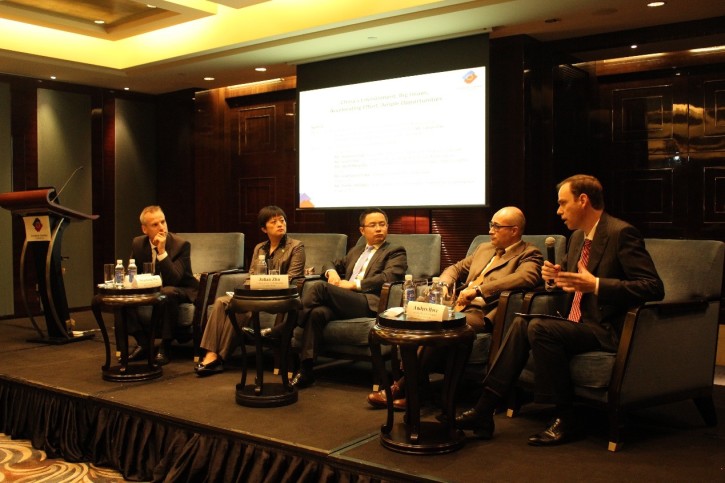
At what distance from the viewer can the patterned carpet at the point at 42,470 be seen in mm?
3294

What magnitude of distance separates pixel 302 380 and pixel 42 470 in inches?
53.6

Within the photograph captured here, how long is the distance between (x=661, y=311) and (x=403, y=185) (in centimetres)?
305

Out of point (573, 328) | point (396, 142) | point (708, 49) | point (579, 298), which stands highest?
point (708, 49)

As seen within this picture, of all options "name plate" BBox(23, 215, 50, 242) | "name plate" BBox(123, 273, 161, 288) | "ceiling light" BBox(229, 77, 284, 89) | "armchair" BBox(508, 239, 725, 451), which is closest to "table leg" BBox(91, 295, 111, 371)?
"name plate" BBox(123, 273, 161, 288)

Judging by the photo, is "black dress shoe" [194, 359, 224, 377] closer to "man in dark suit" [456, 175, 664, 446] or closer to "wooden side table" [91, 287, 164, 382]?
"wooden side table" [91, 287, 164, 382]

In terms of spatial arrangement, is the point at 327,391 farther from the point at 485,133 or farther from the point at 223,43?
the point at 223,43

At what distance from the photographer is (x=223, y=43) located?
19.0 ft

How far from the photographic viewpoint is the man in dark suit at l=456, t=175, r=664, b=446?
289 cm

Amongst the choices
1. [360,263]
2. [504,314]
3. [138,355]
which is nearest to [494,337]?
[504,314]

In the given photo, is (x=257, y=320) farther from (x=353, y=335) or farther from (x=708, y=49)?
(x=708, y=49)

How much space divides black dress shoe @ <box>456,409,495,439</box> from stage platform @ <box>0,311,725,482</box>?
58mm

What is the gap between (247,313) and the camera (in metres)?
4.34

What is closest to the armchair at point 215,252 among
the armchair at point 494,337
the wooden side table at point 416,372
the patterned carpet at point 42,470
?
the patterned carpet at point 42,470

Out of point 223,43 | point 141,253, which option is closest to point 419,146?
point 223,43
